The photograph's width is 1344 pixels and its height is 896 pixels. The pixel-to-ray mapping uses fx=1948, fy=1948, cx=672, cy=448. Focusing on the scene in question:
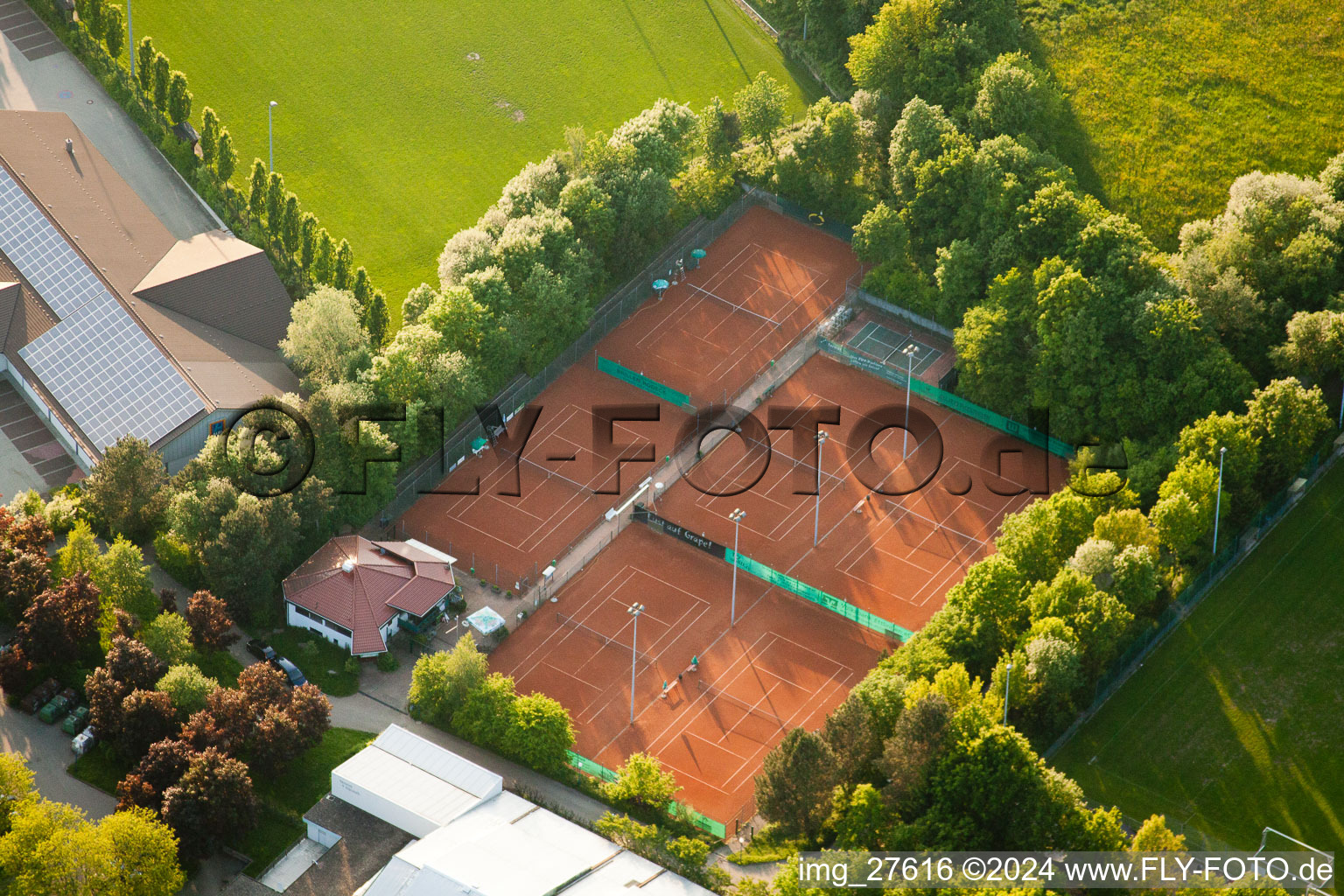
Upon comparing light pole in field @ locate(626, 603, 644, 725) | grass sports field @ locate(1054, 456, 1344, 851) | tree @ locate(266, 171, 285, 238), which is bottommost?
grass sports field @ locate(1054, 456, 1344, 851)

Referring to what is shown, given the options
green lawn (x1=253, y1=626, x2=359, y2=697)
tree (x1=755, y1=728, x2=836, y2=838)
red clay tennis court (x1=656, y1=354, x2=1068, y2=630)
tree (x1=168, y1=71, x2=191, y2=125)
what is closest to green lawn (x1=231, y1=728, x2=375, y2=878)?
green lawn (x1=253, y1=626, x2=359, y2=697)

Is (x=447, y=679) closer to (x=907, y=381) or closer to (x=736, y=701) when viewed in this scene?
(x=736, y=701)

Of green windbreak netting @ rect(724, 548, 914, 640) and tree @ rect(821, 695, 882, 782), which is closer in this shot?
tree @ rect(821, 695, 882, 782)

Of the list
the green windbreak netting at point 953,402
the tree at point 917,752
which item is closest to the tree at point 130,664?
the tree at point 917,752

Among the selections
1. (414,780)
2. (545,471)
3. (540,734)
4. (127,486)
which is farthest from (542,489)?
(414,780)

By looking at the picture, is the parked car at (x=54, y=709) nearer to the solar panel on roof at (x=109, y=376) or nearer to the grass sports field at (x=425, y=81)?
the solar panel on roof at (x=109, y=376)

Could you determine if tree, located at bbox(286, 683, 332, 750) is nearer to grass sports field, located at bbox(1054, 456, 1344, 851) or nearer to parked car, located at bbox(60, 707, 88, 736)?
parked car, located at bbox(60, 707, 88, 736)
